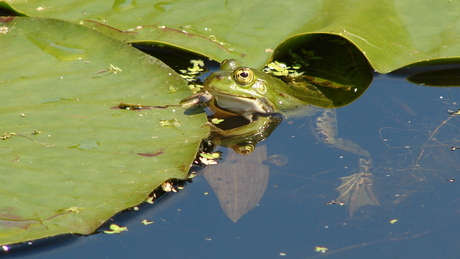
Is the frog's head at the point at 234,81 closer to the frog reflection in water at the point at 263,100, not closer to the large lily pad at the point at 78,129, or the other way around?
the frog reflection in water at the point at 263,100

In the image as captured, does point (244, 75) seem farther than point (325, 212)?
Yes

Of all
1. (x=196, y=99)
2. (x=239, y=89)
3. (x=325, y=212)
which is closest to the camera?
(x=325, y=212)

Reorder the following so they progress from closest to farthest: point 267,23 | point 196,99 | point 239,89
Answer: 1. point 196,99
2. point 239,89
3. point 267,23

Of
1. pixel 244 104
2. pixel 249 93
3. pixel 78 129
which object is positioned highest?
pixel 78 129

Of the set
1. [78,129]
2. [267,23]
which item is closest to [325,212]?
[78,129]

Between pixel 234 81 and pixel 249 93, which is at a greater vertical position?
pixel 234 81

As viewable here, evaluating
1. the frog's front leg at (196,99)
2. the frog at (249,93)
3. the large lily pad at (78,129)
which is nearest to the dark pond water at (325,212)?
the large lily pad at (78,129)

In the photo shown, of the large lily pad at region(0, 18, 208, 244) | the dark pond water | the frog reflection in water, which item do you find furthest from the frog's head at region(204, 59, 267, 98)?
the dark pond water

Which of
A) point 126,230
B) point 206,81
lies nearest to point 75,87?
point 206,81

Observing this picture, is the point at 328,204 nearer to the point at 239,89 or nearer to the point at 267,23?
the point at 239,89
